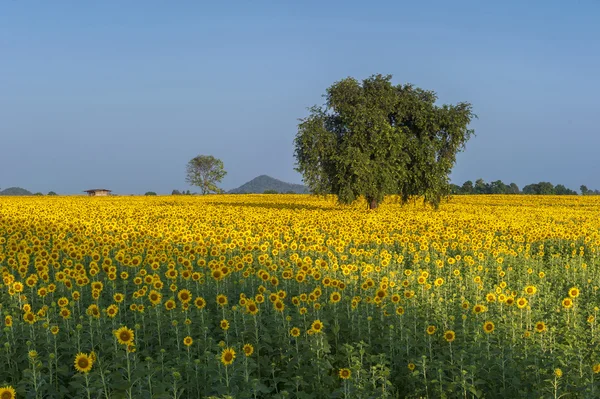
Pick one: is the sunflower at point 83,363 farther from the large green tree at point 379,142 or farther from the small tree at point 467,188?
the small tree at point 467,188

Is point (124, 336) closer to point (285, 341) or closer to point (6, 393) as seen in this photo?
point (6, 393)

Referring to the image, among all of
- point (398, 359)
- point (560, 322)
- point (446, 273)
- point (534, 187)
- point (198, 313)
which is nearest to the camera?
point (398, 359)

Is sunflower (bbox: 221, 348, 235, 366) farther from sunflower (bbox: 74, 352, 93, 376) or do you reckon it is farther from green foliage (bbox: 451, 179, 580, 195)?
green foliage (bbox: 451, 179, 580, 195)

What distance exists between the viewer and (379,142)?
3531cm

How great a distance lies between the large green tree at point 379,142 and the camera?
34.9 metres

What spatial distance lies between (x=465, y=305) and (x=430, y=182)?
29953 millimetres

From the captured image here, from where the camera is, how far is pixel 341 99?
119 ft

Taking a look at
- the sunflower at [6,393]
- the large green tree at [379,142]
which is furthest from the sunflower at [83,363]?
the large green tree at [379,142]

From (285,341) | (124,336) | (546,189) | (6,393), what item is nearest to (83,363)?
(124,336)

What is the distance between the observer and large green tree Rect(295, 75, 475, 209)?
34.9 meters

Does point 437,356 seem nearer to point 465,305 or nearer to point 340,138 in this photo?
point 465,305

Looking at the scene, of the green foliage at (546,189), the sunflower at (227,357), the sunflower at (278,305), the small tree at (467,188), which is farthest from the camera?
the small tree at (467,188)

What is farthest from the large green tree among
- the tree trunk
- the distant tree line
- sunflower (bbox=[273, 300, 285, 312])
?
the distant tree line

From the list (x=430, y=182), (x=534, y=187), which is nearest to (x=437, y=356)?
(x=430, y=182)
